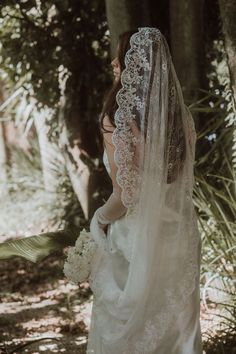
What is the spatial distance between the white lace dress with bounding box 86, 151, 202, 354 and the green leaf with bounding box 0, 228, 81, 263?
0.42 m

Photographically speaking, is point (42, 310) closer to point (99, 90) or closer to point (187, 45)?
point (99, 90)

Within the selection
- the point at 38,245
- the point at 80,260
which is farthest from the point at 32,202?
the point at 80,260

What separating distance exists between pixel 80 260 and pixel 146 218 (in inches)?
15.6

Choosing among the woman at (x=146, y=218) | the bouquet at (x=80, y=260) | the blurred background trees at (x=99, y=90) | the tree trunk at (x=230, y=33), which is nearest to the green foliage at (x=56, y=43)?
the blurred background trees at (x=99, y=90)

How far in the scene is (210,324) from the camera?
477cm

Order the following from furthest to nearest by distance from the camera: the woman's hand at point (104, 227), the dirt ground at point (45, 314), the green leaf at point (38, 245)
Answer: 1. the dirt ground at point (45, 314)
2. the green leaf at point (38, 245)
3. the woman's hand at point (104, 227)

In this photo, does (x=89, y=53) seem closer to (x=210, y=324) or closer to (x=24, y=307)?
(x=24, y=307)

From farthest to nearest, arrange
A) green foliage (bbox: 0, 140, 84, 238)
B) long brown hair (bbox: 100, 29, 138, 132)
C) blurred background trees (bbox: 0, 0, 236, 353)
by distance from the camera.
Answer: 1. green foliage (bbox: 0, 140, 84, 238)
2. blurred background trees (bbox: 0, 0, 236, 353)
3. long brown hair (bbox: 100, 29, 138, 132)

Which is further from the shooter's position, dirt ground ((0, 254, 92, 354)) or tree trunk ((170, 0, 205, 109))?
tree trunk ((170, 0, 205, 109))

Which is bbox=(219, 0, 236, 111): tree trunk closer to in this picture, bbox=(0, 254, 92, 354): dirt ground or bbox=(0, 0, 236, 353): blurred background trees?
bbox=(0, 0, 236, 353): blurred background trees

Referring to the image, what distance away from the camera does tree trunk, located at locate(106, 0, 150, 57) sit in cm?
515

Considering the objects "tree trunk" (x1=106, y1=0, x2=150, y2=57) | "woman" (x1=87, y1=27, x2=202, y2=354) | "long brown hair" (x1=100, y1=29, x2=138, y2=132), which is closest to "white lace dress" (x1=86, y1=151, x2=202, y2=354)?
"woman" (x1=87, y1=27, x2=202, y2=354)

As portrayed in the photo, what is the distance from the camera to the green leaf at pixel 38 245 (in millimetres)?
3535

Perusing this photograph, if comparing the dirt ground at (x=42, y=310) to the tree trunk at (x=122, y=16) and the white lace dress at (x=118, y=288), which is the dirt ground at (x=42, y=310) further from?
the tree trunk at (x=122, y=16)
